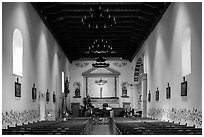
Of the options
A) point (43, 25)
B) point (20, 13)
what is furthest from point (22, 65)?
point (43, 25)

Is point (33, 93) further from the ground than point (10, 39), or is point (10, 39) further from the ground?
point (10, 39)

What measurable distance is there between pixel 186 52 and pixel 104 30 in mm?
5330

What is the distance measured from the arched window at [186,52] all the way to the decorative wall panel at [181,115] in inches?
46.3

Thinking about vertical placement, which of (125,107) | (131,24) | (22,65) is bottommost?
(125,107)

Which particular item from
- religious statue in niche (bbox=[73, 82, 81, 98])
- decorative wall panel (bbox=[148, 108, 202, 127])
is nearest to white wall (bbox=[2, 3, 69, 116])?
decorative wall panel (bbox=[148, 108, 202, 127])

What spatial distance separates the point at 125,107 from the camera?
101 ft

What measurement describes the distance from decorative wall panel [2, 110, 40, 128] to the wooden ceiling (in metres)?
3.83

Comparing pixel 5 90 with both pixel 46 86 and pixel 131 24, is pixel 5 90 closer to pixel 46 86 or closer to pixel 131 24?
pixel 46 86

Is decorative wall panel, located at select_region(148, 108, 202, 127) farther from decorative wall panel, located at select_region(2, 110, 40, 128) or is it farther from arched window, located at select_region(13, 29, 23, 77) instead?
arched window, located at select_region(13, 29, 23, 77)

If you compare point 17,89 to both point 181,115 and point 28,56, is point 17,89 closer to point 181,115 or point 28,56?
point 28,56

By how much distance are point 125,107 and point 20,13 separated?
20072mm

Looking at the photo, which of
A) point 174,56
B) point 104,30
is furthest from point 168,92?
point 104,30

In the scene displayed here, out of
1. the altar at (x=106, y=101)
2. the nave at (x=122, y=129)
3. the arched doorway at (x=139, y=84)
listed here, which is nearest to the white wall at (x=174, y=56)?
the nave at (x=122, y=129)

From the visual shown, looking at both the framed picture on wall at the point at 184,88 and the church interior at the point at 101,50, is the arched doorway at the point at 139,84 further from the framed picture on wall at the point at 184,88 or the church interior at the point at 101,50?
the framed picture on wall at the point at 184,88
